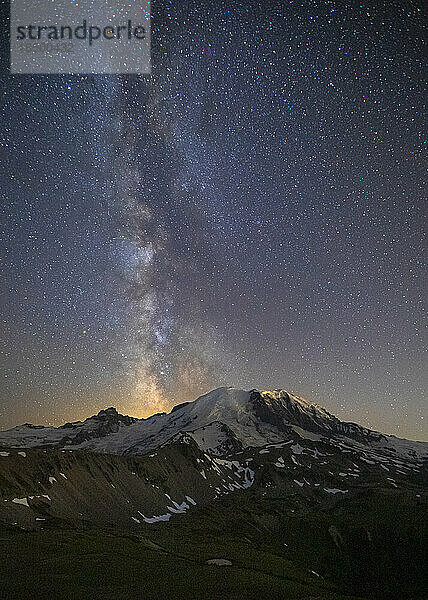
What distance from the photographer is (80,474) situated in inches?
5842

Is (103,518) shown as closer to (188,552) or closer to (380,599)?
(188,552)

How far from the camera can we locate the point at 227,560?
286 ft

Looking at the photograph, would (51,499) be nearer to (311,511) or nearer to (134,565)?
(134,565)

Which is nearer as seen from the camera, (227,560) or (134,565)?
(134,565)

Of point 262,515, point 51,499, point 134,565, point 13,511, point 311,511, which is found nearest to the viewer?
point 134,565

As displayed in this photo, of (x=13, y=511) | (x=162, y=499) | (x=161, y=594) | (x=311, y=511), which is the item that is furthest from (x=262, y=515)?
(x=161, y=594)

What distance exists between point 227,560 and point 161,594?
3533cm

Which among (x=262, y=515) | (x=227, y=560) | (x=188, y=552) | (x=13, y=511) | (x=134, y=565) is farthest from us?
(x=262, y=515)

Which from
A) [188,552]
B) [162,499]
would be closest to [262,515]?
[162,499]

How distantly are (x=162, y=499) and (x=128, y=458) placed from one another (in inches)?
981

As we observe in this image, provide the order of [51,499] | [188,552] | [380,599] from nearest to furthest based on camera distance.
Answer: [188,552] → [380,599] → [51,499]

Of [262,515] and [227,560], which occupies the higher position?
[227,560]

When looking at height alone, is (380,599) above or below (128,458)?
below

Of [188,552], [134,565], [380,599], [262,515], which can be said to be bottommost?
[380,599]
